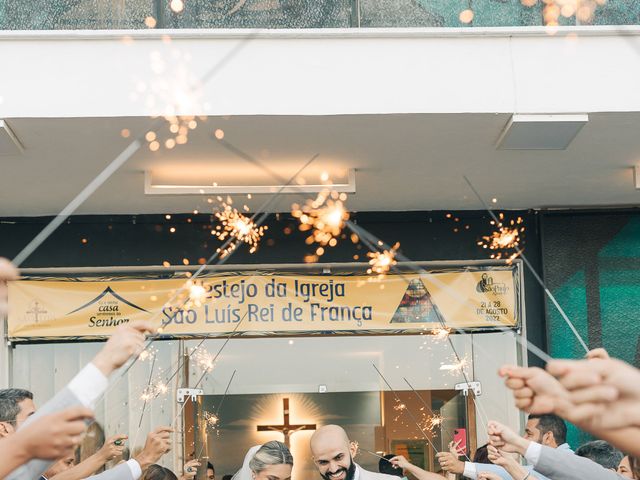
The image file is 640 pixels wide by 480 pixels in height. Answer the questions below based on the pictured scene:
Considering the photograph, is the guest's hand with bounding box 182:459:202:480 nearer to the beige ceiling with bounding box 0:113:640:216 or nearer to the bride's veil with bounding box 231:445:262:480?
the bride's veil with bounding box 231:445:262:480

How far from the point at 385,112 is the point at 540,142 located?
109 cm

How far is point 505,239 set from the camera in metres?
7.75

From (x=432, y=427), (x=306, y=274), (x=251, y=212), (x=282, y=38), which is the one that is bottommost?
(x=432, y=427)

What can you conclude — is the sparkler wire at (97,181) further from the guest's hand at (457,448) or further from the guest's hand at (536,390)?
the guest's hand at (536,390)

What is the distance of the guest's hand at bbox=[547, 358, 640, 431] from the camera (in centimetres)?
161

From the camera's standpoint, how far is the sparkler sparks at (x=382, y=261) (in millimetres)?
7648

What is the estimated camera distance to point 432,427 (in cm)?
788

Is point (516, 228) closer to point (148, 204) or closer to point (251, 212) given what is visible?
point (251, 212)

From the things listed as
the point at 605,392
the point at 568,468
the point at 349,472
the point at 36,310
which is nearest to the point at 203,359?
the point at 36,310

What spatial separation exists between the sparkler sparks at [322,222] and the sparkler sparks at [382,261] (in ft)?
1.12

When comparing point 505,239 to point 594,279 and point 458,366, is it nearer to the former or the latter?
point 594,279

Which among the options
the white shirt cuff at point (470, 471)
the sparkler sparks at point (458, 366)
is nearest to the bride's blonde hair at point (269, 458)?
the white shirt cuff at point (470, 471)

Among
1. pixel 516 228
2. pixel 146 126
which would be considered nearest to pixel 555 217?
pixel 516 228

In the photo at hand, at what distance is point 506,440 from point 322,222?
352cm
